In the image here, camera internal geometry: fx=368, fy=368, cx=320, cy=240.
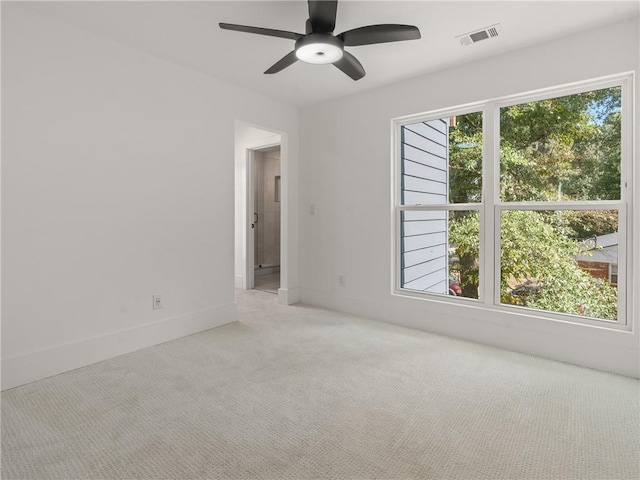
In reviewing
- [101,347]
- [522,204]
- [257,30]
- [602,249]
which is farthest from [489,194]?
[101,347]

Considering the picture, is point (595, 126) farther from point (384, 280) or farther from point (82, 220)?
point (82, 220)

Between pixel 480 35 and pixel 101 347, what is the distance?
11.7 ft

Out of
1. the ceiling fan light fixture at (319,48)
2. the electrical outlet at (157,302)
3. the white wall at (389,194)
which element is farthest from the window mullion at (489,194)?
the electrical outlet at (157,302)

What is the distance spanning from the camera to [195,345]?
120 inches

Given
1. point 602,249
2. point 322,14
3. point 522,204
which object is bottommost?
point 602,249

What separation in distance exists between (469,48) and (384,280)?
215 centimetres

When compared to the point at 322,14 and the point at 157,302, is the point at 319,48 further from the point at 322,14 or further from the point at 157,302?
the point at 157,302

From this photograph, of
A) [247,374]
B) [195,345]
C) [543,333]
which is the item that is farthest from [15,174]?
[543,333]

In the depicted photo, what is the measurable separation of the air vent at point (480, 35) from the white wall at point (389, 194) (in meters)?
0.38

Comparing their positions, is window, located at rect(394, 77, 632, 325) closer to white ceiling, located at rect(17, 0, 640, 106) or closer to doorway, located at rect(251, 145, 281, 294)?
white ceiling, located at rect(17, 0, 640, 106)

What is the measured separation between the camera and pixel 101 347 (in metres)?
2.72

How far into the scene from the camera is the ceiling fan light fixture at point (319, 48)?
216cm

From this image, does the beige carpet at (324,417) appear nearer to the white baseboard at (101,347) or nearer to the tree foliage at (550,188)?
the white baseboard at (101,347)

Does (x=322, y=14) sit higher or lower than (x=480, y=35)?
lower
